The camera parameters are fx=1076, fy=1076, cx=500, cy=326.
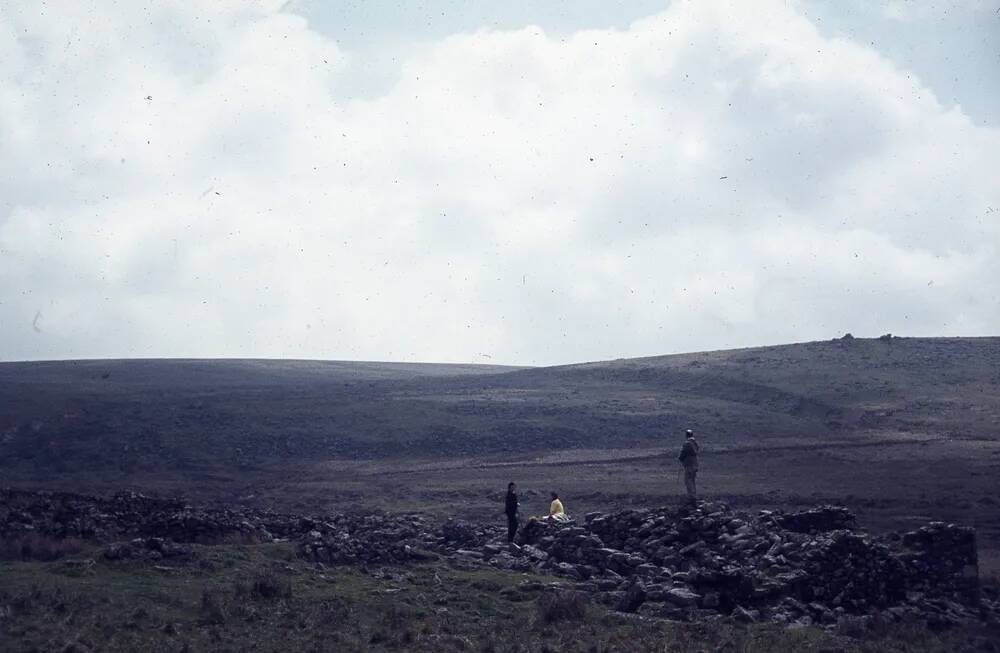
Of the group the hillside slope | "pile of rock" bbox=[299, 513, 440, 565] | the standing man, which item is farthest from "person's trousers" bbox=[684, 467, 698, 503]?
the hillside slope

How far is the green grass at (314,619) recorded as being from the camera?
15.5 meters

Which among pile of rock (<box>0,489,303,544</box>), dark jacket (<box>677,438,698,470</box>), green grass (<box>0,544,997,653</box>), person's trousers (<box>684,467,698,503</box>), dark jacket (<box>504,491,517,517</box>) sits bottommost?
green grass (<box>0,544,997,653</box>)

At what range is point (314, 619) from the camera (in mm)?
16969

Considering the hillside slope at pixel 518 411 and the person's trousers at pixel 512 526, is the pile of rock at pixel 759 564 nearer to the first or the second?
the person's trousers at pixel 512 526

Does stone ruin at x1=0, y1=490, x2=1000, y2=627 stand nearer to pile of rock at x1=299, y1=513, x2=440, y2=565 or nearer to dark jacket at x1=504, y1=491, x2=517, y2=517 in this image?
pile of rock at x1=299, y1=513, x2=440, y2=565

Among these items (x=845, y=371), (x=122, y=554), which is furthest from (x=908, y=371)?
(x=122, y=554)

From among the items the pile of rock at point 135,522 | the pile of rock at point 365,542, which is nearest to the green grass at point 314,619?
the pile of rock at point 365,542

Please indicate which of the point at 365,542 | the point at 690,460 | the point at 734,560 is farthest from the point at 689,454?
the point at 365,542

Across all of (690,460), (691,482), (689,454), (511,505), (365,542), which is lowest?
(365,542)

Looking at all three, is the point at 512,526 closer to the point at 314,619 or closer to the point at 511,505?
the point at 511,505

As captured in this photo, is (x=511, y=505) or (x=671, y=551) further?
(x=511, y=505)

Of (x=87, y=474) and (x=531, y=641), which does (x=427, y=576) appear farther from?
(x=87, y=474)

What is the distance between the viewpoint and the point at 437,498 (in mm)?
41625

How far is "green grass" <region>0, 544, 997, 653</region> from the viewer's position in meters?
15.5
